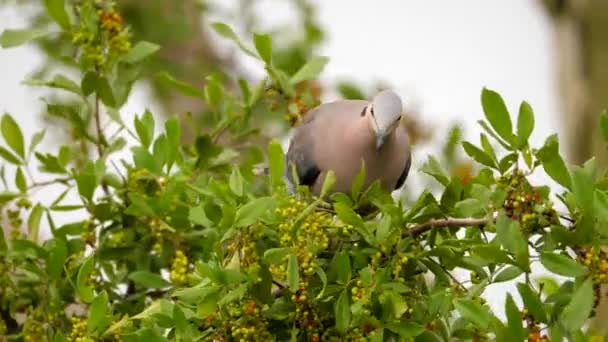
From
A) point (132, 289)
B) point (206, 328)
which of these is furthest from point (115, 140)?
point (206, 328)

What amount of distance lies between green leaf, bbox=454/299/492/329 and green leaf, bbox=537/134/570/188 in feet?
0.58

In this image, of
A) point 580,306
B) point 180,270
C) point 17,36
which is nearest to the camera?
point 580,306

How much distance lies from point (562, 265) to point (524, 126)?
0.19 metres

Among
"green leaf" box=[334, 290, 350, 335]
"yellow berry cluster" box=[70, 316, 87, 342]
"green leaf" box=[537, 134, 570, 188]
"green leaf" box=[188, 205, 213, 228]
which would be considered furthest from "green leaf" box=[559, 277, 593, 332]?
"yellow berry cluster" box=[70, 316, 87, 342]

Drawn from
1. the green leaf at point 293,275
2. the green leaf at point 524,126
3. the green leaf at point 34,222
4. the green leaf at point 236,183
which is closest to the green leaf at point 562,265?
the green leaf at point 524,126

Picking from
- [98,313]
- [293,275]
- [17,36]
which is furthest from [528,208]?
[17,36]

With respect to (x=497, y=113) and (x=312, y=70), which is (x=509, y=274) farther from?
(x=312, y=70)

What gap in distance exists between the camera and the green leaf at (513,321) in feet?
4.26

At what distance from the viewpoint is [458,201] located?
4.65ft

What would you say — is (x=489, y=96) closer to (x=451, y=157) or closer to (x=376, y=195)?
(x=376, y=195)

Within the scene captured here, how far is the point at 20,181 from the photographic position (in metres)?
1.85

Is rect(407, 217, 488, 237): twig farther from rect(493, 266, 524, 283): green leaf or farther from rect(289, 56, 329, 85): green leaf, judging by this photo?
rect(289, 56, 329, 85): green leaf

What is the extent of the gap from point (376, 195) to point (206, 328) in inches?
10.4

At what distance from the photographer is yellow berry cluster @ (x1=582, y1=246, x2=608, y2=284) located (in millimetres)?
1276
